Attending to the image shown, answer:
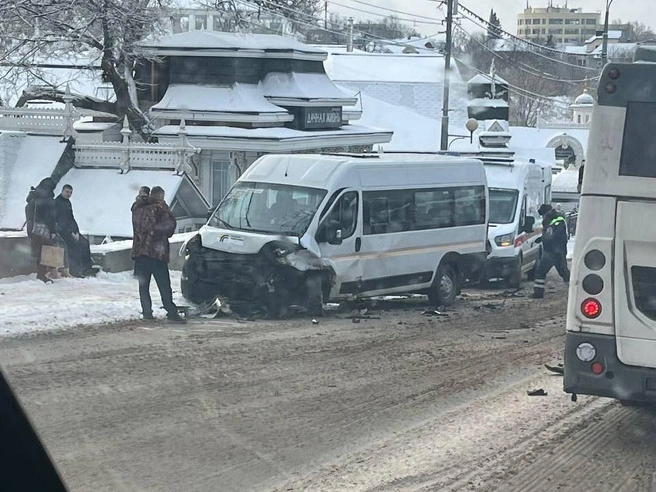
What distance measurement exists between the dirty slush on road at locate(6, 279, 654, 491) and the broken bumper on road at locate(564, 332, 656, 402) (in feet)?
1.74

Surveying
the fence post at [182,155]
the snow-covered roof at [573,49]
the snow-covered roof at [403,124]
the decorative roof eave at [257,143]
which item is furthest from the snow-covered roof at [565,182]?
the fence post at [182,155]

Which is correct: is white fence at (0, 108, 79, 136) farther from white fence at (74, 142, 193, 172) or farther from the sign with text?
the sign with text

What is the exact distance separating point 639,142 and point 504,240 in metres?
12.9

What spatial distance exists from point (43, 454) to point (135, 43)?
31.0 metres

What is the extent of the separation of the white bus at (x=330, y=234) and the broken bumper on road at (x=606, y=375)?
23.2ft

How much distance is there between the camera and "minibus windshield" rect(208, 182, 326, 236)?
15211 mm

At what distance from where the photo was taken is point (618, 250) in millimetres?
7965

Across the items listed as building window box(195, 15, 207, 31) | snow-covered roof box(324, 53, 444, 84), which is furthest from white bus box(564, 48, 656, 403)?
snow-covered roof box(324, 53, 444, 84)

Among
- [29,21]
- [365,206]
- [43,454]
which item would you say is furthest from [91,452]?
[29,21]

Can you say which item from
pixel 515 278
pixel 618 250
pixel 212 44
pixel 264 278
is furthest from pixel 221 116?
pixel 618 250

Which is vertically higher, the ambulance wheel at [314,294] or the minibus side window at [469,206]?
the minibus side window at [469,206]

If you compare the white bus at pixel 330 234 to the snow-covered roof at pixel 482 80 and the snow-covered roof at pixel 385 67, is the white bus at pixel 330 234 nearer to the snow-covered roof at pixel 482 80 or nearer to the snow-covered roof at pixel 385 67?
the snow-covered roof at pixel 482 80

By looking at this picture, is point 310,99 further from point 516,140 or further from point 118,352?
point 516,140

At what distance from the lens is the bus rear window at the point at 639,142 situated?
26.0 ft
